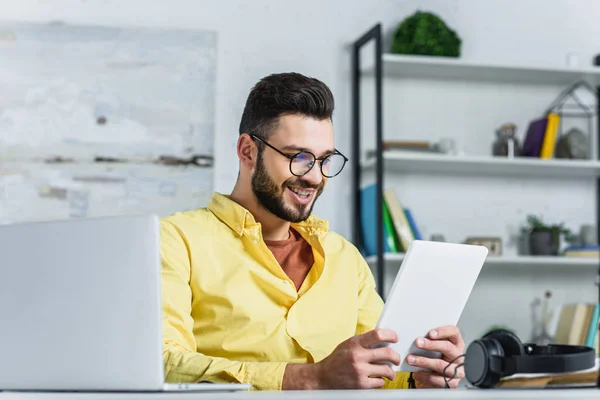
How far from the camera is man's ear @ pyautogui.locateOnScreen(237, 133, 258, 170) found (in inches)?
77.9

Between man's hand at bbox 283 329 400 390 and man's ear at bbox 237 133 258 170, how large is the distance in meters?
0.61

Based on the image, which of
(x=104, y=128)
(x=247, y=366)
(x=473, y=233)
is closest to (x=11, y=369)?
(x=247, y=366)

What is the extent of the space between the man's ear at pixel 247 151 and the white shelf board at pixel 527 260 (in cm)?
129

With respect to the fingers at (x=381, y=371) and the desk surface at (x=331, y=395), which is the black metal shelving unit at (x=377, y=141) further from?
the desk surface at (x=331, y=395)

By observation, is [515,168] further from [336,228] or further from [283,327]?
[283,327]

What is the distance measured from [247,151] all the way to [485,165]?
1.62 metres

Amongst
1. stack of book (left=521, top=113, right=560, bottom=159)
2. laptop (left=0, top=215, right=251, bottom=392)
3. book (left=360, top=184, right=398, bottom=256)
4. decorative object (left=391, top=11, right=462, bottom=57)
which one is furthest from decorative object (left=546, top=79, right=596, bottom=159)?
laptop (left=0, top=215, right=251, bottom=392)

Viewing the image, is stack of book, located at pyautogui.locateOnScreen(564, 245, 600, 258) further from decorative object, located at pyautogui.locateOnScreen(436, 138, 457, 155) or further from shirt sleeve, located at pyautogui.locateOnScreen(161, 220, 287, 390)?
shirt sleeve, located at pyautogui.locateOnScreen(161, 220, 287, 390)

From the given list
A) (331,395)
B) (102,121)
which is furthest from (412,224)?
(331,395)

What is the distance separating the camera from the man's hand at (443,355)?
1508 mm

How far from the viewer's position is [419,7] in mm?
3551

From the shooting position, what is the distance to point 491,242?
11.2ft

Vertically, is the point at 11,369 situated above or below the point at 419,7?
below

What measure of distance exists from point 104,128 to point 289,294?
5.32 ft
